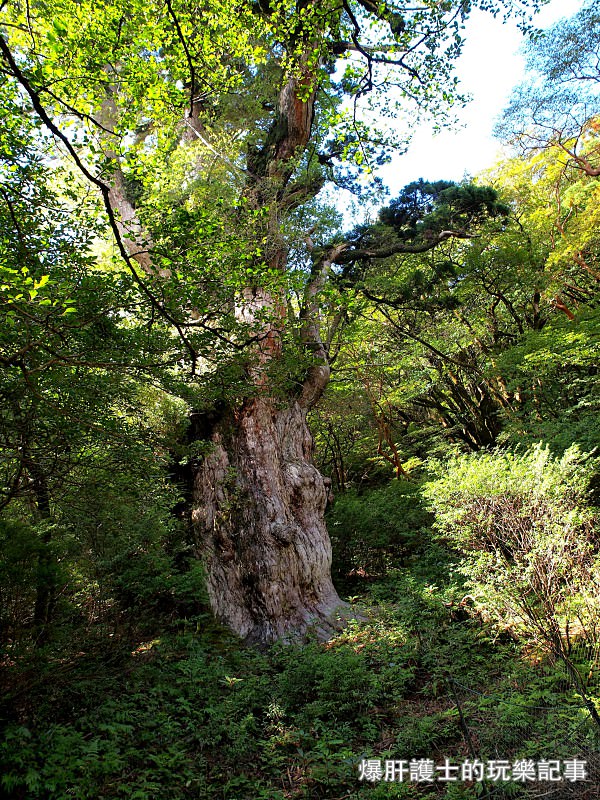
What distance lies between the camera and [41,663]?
3.48 m

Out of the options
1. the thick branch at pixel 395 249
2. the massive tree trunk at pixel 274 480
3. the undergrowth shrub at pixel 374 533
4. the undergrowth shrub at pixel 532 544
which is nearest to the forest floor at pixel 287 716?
the undergrowth shrub at pixel 532 544

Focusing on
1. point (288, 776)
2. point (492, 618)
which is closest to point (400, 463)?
point (492, 618)

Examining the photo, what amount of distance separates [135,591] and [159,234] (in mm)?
3982

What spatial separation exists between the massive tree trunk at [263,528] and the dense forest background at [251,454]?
4cm

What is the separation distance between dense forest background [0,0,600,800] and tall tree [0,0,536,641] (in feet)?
0.18

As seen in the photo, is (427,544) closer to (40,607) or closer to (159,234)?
(40,607)

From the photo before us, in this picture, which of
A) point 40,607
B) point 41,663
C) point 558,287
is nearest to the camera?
point 41,663

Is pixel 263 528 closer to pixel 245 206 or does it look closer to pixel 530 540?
pixel 530 540

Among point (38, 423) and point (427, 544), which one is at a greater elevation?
point (38, 423)

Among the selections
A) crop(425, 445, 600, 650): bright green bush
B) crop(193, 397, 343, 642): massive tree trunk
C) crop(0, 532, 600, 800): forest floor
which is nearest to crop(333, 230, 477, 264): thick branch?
crop(193, 397, 343, 642): massive tree trunk

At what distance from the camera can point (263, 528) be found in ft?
21.8

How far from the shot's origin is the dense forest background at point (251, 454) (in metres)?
3.37

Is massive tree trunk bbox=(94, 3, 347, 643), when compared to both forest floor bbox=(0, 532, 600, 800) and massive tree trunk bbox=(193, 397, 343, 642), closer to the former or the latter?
massive tree trunk bbox=(193, 397, 343, 642)

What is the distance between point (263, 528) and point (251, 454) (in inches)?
45.0
